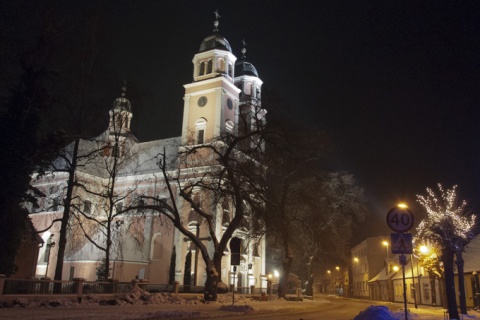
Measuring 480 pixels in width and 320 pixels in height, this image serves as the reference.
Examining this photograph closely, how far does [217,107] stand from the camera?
5266 cm

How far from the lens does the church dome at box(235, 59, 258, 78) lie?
63.9m

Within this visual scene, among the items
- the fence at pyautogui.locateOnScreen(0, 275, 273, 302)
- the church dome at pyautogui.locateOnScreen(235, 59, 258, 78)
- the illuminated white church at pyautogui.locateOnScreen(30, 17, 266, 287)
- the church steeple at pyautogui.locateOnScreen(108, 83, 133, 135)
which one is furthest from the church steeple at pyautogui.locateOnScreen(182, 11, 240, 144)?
the fence at pyautogui.locateOnScreen(0, 275, 273, 302)

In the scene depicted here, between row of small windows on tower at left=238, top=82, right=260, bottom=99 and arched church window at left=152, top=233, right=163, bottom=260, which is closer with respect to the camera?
arched church window at left=152, top=233, right=163, bottom=260

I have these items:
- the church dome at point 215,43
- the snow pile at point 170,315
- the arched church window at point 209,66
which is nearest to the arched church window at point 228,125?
the arched church window at point 209,66

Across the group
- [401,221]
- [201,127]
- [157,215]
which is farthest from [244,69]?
[401,221]

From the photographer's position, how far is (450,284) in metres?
16.4

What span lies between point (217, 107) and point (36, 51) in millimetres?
33246

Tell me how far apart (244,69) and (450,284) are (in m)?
51.6

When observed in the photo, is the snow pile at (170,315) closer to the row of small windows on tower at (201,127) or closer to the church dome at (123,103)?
the church dome at (123,103)

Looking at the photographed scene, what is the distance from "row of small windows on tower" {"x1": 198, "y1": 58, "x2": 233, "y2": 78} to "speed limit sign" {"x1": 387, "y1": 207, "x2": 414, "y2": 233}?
152ft

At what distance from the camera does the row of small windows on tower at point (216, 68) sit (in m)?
54.8

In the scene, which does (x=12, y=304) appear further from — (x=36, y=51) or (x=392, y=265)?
(x=392, y=265)

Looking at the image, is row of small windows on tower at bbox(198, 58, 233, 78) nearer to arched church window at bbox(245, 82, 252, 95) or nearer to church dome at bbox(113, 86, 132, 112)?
arched church window at bbox(245, 82, 252, 95)

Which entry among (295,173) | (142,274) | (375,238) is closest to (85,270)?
(142,274)
